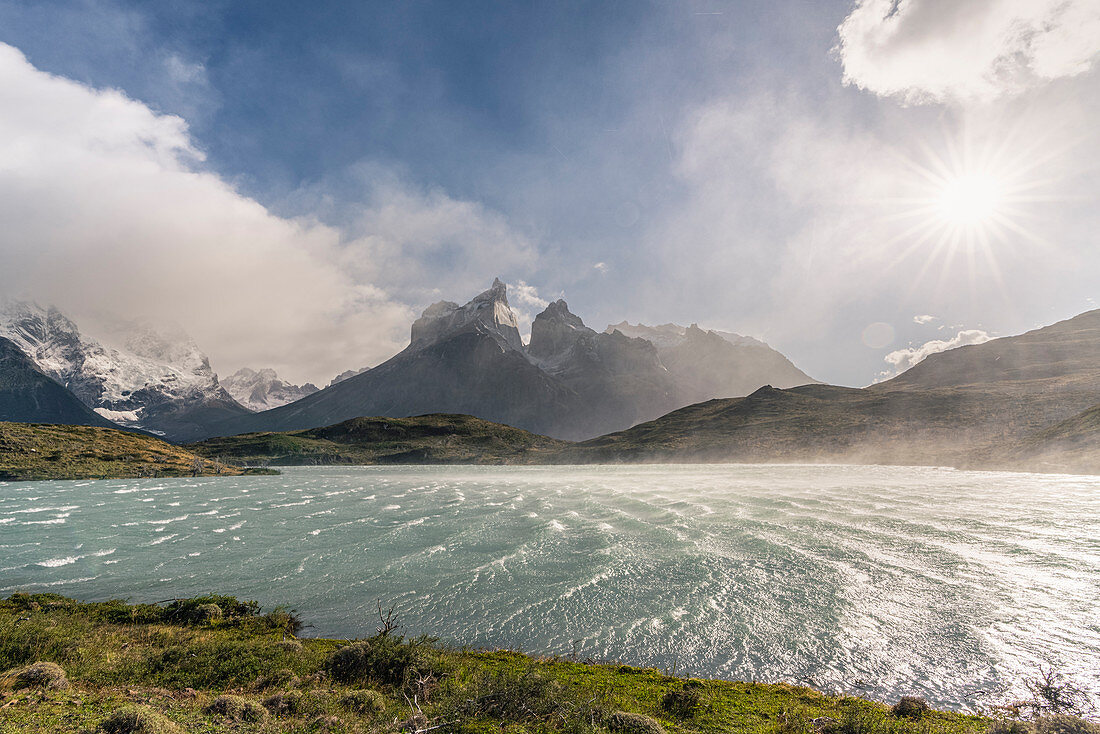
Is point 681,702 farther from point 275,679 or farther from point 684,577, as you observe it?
point 684,577

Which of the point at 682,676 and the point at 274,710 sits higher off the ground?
the point at 274,710

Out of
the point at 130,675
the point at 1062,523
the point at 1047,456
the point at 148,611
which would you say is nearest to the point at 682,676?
the point at 130,675

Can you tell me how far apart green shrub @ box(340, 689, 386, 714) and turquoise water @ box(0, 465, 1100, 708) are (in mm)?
5459

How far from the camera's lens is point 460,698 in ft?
31.1

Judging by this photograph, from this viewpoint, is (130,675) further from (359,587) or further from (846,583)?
(846,583)

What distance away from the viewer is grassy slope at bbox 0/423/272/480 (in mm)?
84812

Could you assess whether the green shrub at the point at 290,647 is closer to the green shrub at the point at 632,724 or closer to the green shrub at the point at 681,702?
the green shrub at the point at 632,724

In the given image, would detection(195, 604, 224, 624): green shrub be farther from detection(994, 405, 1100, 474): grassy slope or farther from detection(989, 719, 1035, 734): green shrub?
detection(994, 405, 1100, 474): grassy slope

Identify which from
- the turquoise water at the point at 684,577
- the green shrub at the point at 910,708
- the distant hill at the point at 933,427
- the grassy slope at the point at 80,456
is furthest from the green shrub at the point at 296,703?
the distant hill at the point at 933,427

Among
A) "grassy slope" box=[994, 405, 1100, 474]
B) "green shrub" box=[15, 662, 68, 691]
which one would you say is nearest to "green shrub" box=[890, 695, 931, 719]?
"green shrub" box=[15, 662, 68, 691]

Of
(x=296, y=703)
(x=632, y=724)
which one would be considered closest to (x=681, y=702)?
(x=632, y=724)

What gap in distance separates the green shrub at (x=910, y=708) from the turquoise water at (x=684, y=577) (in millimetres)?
1580

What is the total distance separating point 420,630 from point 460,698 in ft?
22.9

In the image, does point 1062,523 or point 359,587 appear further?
point 1062,523
